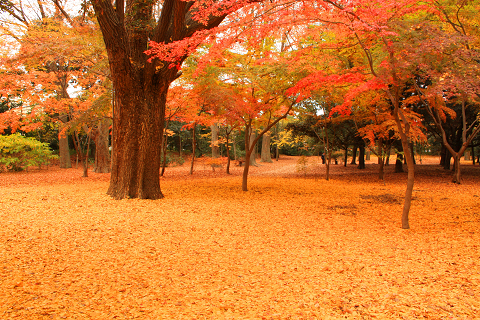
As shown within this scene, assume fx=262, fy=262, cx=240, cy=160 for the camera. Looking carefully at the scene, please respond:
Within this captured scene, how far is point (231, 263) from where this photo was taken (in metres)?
3.10

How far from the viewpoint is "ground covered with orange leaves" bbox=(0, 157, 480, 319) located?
2.13 m

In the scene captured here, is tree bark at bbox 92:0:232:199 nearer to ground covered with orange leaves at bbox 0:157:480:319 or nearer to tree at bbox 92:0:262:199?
tree at bbox 92:0:262:199

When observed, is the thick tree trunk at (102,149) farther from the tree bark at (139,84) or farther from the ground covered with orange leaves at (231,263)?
the ground covered with orange leaves at (231,263)

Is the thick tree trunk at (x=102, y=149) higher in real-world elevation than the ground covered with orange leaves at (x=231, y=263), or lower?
higher

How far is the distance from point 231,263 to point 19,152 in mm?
15638

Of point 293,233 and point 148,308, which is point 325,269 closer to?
point 293,233

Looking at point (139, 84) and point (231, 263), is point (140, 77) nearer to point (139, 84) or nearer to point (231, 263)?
point (139, 84)

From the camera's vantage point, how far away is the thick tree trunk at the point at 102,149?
13578mm

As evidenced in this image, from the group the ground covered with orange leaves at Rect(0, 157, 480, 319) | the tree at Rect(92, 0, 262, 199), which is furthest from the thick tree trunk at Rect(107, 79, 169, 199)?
the ground covered with orange leaves at Rect(0, 157, 480, 319)

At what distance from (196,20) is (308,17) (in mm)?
2591

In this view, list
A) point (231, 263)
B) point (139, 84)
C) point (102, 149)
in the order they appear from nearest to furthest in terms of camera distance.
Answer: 1. point (231, 263)
2. point (139, 84)
3. point (102, 149)

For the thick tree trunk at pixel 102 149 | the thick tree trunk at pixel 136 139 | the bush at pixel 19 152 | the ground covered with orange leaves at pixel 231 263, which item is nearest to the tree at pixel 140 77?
the thick tree trunk at pixel 136 139

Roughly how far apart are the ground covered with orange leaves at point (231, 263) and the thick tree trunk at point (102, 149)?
8.53 meters

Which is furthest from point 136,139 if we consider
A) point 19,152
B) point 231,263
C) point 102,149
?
point 19,152
